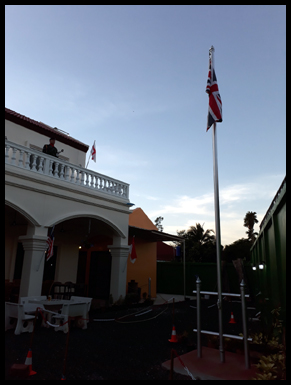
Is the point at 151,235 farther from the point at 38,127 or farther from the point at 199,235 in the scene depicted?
the point at 199,235

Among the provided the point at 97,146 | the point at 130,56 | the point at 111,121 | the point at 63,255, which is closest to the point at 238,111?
the point at 130,56

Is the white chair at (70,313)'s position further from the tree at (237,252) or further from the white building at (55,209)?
the tree at (237,252)

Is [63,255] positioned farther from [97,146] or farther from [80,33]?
[80,33]

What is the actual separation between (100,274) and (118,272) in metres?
3.31

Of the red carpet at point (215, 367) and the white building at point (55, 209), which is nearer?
the red carpet at point (215, 367)

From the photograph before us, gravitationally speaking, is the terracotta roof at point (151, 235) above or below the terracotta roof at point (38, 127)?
below

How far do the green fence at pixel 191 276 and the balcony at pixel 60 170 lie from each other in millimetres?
9451

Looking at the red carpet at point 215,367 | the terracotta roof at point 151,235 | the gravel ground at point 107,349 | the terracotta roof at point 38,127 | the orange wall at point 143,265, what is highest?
the terracotta roof at point 38,127

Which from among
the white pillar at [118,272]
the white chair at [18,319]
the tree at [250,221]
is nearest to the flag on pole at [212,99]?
the white chair at [18,319]

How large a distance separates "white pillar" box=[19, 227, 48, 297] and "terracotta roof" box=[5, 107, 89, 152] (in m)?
6.52

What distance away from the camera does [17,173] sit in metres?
8.59

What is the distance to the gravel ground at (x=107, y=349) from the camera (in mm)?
4555

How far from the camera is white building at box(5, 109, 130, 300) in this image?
876 centimetres

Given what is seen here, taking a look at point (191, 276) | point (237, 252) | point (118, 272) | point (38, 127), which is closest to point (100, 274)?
point (118, 272)
